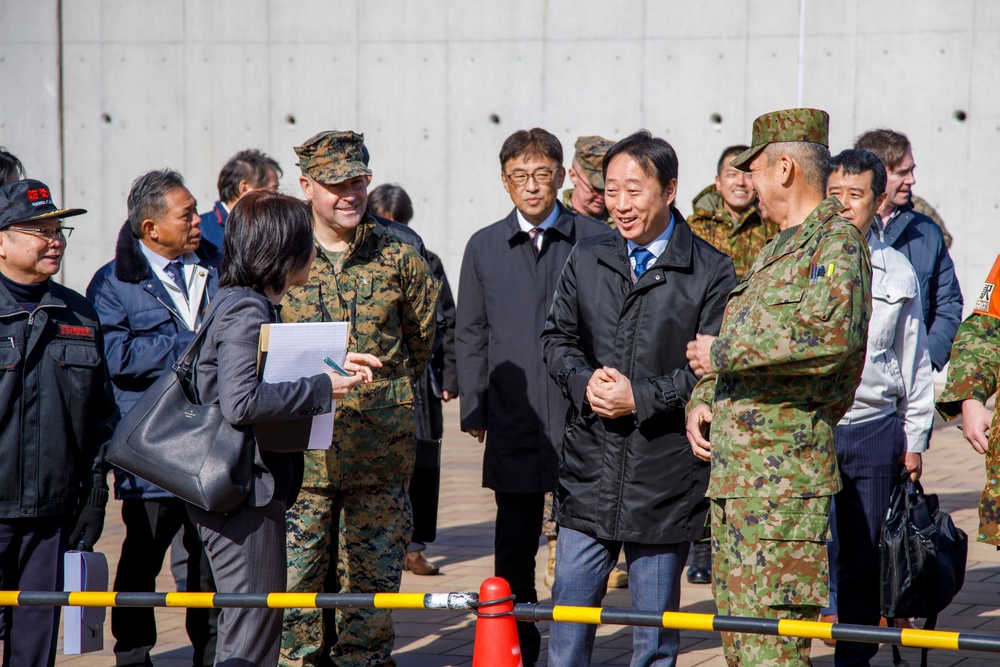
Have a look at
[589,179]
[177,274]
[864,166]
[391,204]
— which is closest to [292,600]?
[177,274]

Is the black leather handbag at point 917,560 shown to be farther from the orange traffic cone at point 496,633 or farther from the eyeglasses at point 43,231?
the eyeglasses at point 43,231

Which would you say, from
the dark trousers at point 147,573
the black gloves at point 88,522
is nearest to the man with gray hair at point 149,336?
the dark trousers at point 147,573

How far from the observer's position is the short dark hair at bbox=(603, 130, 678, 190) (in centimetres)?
428

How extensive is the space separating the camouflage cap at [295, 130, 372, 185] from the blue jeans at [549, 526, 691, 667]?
167 cm

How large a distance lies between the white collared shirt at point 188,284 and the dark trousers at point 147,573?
80cm

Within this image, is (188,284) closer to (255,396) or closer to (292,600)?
(255,396)

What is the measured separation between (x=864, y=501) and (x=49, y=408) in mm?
3211

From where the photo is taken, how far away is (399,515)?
4.84 m

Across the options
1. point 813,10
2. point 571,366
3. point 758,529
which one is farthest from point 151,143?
point 758,529

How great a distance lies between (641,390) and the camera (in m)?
4.04

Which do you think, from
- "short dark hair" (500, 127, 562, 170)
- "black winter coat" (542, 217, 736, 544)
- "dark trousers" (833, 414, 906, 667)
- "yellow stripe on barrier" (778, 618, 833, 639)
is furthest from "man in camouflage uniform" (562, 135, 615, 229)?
"yellow stripe on barrier" (778, 618, 833, 639)

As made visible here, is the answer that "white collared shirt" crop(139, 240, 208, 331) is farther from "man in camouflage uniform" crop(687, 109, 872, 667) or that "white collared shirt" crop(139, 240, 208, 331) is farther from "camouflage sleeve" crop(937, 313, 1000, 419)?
"camouflage sleeve" crop(937, 313, 1000, 419)

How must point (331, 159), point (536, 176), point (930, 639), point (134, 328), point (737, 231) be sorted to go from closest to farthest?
point (930, 639)
point (331, 159)
point (134, 328)
point (536, 176)
point (737, 231)

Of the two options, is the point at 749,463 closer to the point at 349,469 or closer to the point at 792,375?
the point at 792,375
